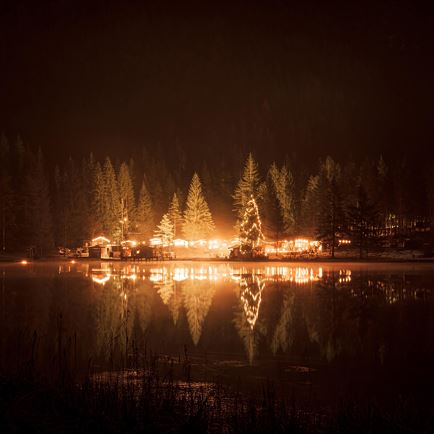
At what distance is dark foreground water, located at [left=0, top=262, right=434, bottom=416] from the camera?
11.8 meters

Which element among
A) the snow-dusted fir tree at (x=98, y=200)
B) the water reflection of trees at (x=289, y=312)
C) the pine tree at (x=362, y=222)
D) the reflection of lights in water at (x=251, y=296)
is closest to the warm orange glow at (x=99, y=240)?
the snow-dusted fir tree at (x=98, y=200)

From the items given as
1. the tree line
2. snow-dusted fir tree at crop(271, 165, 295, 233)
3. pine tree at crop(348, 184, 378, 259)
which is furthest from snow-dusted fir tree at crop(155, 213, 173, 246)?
pine tree at crop(348, 184, 378, 259)

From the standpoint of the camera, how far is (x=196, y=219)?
89.1m

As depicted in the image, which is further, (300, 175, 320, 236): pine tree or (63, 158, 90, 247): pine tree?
(300, 175, 320, 236): pine tree

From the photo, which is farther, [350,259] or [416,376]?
[350,259]

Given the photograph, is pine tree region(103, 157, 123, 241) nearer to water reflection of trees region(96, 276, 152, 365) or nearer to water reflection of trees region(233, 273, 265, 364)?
water reflection of trees region(233, 273, 265, 364)

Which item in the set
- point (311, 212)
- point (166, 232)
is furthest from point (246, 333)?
point (166, 232)

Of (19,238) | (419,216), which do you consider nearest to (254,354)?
(19,238)

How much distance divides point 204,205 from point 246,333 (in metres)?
74.3

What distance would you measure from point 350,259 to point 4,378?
54475 mm

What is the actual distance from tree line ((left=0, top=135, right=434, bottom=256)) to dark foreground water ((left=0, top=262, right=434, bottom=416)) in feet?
128

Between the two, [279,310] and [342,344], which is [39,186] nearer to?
[279,310]

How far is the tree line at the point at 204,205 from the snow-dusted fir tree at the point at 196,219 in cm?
16

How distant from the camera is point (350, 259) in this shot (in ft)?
200
